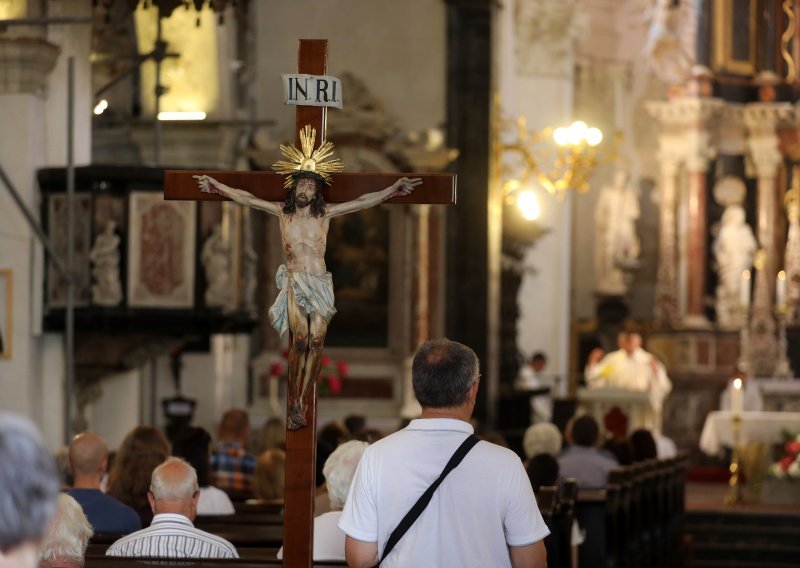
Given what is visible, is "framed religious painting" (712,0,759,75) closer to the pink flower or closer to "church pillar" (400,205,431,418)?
"church pillar" (400,205,431,418)

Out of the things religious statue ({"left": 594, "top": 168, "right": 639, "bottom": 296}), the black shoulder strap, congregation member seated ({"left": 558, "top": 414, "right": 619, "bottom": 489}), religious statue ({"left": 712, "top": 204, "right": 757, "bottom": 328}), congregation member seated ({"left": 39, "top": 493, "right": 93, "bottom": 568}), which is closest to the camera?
congregation member seated ({"left": 39, "top": 493, "right": 93, "bottom": 568})

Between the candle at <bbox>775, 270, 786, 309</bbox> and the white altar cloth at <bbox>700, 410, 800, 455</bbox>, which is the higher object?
the candle at <bbox>775, 270, 786, 309</bbox>

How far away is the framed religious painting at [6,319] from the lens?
10562 millimetres

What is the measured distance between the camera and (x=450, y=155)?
16078 millimetres

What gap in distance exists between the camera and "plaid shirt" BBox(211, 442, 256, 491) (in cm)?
1037

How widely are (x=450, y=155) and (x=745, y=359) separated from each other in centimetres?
888

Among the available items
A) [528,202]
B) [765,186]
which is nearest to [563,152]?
[528,202]

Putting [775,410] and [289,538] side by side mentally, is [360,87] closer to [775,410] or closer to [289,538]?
[775,410]

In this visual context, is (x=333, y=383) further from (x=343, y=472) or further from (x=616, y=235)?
(x=343, y=472)

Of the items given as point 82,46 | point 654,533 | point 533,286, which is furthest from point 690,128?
point 82,46

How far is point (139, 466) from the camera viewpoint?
24.9 feet

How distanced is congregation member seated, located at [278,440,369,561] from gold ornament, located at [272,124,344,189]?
0.93 meters

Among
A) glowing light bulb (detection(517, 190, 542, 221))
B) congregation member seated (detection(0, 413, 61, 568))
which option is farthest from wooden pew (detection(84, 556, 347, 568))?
glowing light bulb (detection(517, 190, 542, 221))

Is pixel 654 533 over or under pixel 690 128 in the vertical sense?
under
